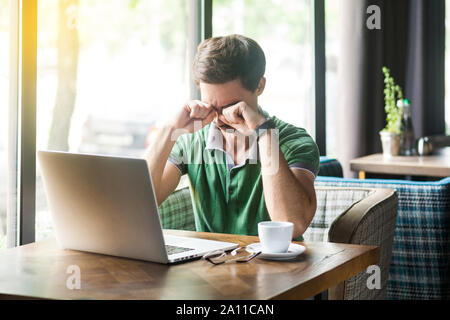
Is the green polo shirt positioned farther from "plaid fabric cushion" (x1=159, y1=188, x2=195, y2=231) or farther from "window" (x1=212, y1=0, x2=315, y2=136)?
"window" (x1=212, y1=0, x2=315, y2=136)

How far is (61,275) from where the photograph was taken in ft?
4.43

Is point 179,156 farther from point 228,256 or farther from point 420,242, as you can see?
point 420,242

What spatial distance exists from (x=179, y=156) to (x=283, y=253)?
0.79m

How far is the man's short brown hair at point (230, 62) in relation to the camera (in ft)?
6.37

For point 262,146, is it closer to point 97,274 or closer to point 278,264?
point 278,264

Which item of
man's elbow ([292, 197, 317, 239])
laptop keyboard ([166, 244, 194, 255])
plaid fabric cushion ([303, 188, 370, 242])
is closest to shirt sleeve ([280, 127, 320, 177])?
man's elbow ([292, 197, 317, 239])

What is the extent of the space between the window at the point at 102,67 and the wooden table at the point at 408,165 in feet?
3.79

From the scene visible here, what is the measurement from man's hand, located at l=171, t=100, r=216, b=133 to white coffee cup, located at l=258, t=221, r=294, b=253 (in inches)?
22.6

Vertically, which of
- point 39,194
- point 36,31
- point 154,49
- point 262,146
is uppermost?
point 154,49

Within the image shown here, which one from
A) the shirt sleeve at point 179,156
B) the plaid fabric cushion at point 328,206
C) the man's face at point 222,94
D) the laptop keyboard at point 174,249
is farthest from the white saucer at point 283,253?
the plaid fabric cushion at point 328,206

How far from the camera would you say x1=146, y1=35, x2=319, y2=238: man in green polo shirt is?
1.88 metres

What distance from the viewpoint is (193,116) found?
197 cm
